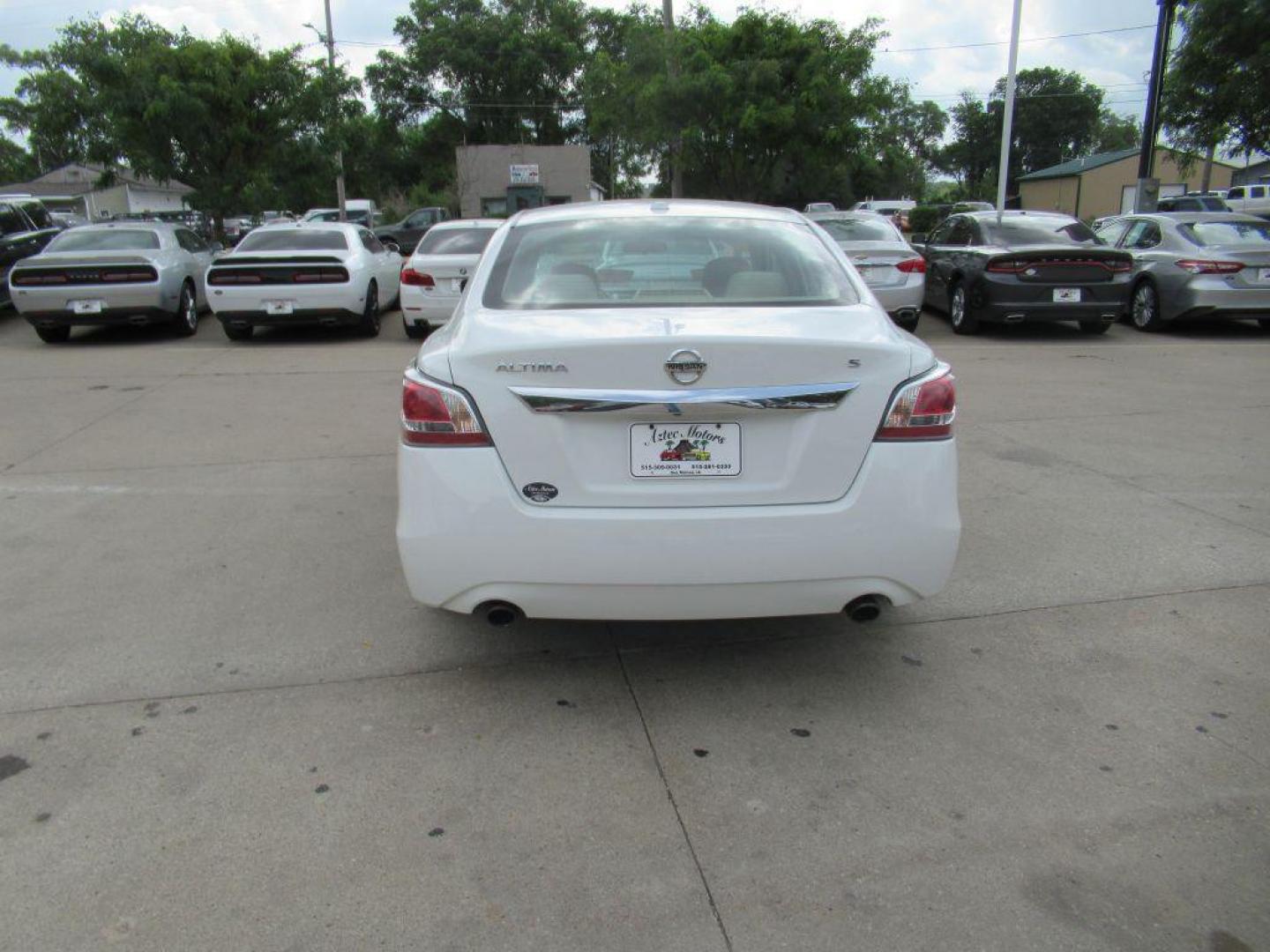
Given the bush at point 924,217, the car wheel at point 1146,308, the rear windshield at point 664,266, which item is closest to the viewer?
the rear windshield at point 664,266

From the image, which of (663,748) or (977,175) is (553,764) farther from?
(977,175)

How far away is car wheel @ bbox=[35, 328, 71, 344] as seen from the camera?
1216 cm

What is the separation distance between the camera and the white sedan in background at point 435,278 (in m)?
11.5

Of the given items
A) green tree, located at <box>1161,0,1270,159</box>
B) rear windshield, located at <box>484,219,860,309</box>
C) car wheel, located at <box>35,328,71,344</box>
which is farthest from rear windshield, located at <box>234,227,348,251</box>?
green tree, located at <box>1161,0,1270,159</box>

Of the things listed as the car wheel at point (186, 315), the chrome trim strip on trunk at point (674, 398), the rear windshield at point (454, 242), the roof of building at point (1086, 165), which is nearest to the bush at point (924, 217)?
the roof of building at point (1086, 165)

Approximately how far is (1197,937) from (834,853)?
83 centimetres

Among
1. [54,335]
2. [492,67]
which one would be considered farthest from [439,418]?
[492,67]

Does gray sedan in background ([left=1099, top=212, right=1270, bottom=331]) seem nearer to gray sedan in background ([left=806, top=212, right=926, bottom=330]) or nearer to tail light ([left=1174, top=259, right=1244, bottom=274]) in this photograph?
tail light ([left=1174, top=259, right=1244, bottom=274])

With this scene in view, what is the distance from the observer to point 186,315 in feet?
41.7

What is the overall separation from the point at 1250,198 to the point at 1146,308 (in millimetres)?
25505

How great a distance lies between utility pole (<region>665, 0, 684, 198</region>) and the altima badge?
63.9ft

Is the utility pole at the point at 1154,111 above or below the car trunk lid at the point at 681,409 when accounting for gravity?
above

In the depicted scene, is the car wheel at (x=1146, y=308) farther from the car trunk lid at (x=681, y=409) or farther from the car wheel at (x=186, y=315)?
the car wheel at (x=186, y=315)

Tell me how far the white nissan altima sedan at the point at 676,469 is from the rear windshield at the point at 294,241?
10.1m
